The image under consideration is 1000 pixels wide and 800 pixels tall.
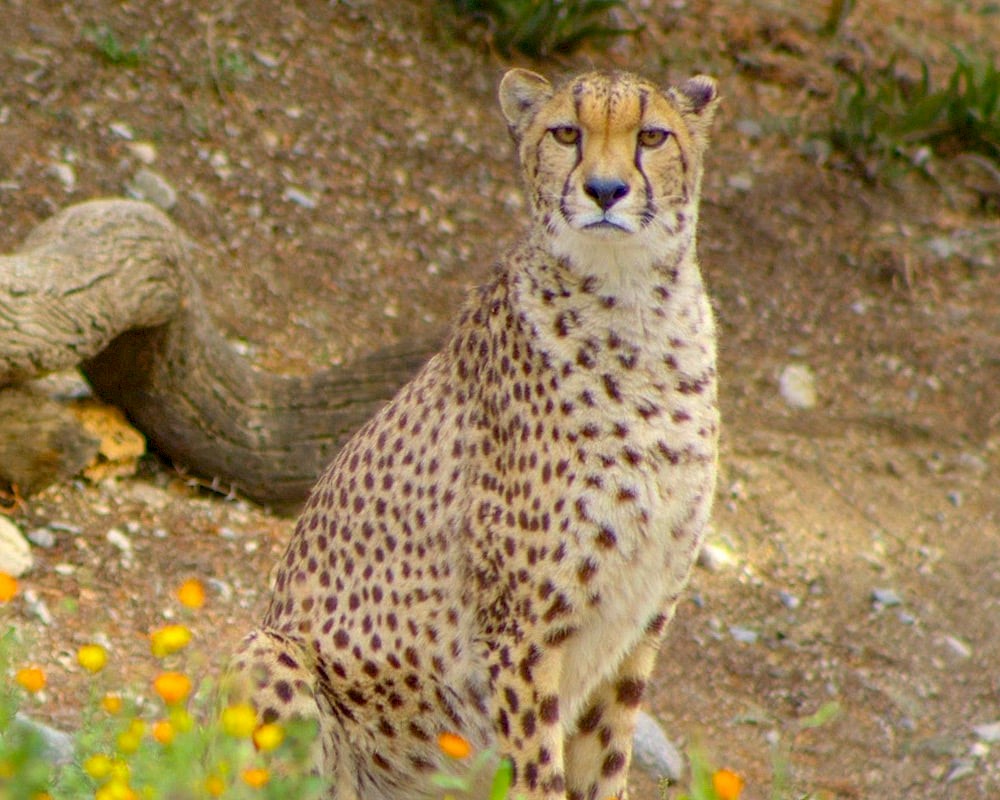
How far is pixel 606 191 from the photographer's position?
10.5 ft

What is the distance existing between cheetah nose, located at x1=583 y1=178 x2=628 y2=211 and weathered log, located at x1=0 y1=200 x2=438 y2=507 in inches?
86.6

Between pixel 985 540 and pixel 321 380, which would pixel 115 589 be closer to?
pixel 321 380

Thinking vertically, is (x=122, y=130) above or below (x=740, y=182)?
above

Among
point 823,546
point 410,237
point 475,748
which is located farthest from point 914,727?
point 410,237

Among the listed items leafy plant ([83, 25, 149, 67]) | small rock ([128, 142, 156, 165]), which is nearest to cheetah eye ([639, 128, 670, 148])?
small rock ([128, 142, 156, 165])

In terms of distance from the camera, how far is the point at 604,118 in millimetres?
3344

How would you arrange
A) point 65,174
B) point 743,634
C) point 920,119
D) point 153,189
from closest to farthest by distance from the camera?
point 743,634, point 65,174, point 153,189, point 920,119

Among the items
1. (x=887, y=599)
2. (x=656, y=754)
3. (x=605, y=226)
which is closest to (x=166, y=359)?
(x=656, y=754)

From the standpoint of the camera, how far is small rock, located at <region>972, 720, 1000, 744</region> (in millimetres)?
5193

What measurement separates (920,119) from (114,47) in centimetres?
418

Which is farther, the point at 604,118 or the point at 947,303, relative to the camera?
the point at 947,303

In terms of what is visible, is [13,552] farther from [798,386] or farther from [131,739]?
[798,386]

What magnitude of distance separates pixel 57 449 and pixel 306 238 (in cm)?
215

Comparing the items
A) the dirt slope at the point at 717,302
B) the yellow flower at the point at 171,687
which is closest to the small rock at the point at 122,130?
the dirt slope at the point at 717,302
